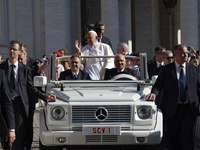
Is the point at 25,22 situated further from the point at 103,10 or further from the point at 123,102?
the point at 123,102

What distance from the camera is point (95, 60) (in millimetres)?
9773

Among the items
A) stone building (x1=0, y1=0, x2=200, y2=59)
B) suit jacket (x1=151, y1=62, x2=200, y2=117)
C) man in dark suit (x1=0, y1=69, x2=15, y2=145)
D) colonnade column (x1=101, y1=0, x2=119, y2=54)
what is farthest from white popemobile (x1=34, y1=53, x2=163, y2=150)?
colonnade column (x1=101, y1=0, x2=119, y2=54)

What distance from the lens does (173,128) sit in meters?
8.33

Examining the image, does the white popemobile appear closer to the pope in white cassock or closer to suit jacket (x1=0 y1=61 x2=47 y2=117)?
suit jacket (x1=0 y1=61 x2=47 y2=117)

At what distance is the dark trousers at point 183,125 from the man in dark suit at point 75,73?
5.99 ft

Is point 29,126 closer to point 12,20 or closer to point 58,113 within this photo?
point 58,113

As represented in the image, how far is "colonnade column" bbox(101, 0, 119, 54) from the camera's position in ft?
82.3

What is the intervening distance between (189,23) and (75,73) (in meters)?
19.2

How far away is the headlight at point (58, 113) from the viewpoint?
7.55m

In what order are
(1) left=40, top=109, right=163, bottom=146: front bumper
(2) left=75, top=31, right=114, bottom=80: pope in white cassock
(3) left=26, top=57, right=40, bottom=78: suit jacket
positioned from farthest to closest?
(3) left=26, top=57, right=40, bottom=78: suit jacket
(2) left=75, top=31, right=114, bottom=80: pope in white cassock
(1) left=40, top=109, right=163, bottom=146: front bumper

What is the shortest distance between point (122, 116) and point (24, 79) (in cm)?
174

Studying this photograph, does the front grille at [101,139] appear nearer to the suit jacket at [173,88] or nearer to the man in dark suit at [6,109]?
the suit jacket at [173,88]

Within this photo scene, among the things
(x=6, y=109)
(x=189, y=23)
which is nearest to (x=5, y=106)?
(x=6, y=109)

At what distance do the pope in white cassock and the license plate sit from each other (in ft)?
7.99
